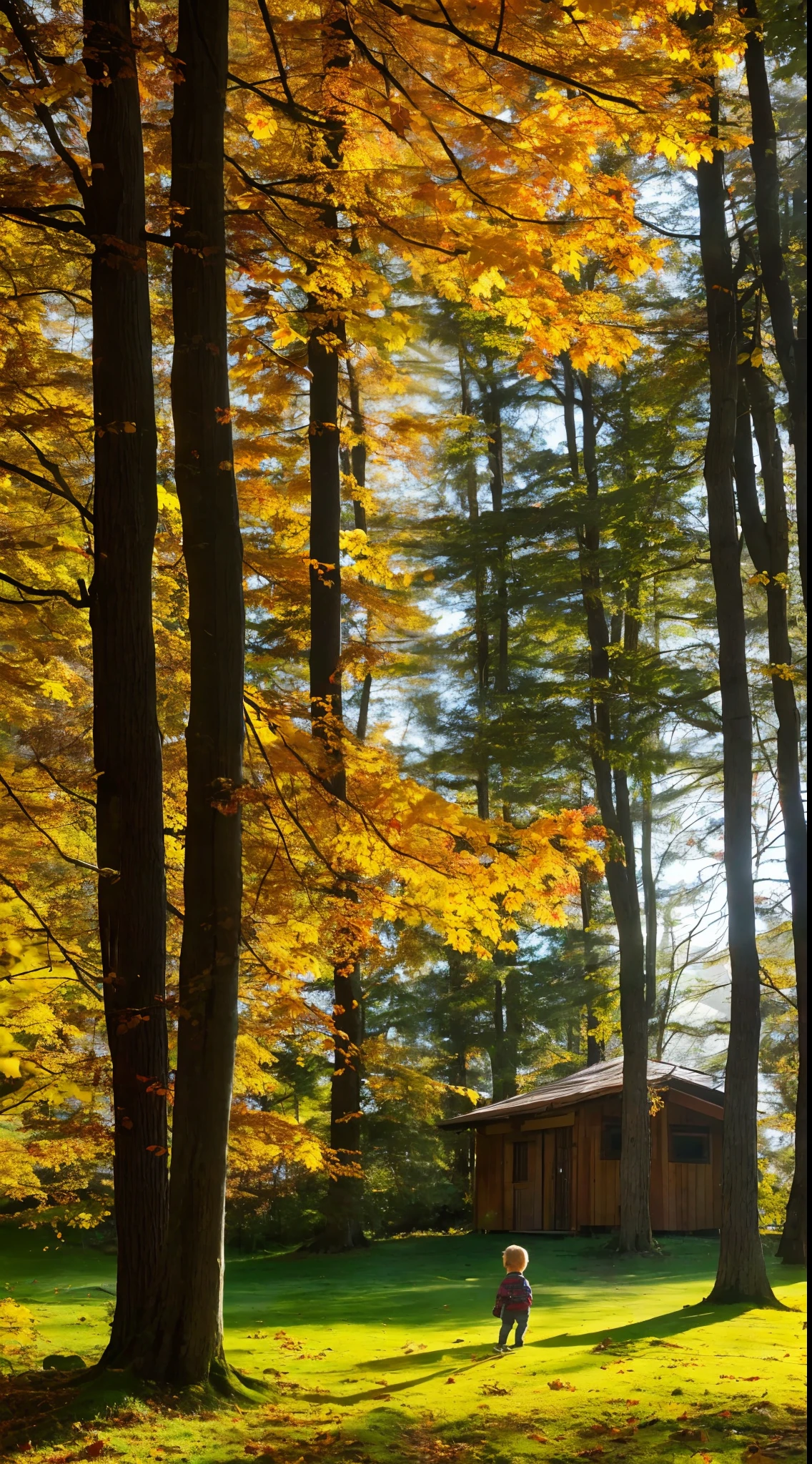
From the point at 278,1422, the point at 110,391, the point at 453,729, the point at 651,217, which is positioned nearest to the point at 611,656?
the point at 651,217

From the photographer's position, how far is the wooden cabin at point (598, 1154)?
69.5ft

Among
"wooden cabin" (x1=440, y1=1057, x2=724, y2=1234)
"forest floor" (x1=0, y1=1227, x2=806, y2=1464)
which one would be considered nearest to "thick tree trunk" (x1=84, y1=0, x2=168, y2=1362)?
"forest floor" (x1=0, y1=1227, x2=806, y2=1464)

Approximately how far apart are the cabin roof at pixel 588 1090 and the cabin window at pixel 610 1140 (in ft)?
2.82

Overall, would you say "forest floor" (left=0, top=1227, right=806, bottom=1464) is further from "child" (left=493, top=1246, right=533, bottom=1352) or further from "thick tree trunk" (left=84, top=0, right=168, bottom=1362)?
"thick tree trunk" (left=84, top=0, right=168, bottom=1362)

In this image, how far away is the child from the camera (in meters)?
8.74

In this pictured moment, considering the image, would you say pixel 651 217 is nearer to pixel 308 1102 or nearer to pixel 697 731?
pixel 697 731

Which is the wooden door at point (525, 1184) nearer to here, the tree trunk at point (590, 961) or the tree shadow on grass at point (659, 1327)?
the tree trunk at point (590, 961)

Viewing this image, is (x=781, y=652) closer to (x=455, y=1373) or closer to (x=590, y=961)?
(x=455, y=1373)

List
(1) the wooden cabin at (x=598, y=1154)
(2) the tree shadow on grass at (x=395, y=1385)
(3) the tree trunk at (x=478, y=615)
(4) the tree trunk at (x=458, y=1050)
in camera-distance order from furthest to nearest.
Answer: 1. (4) the tree trunk at (x=458, y=1050)
2. (1) the wooden cabin at (x=598, y=1154)
3. (3) the tree trunk at (x=478, y=615)
4. (2) the tree shadow on grass at (x=395, y=1385)

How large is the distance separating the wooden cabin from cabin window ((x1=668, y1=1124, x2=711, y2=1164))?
18 millimetres

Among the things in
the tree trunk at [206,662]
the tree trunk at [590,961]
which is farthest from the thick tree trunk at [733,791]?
the tree trunk at [590,961]

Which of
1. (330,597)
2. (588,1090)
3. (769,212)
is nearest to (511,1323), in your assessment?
(330,597)

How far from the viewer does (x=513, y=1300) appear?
8.80 meters

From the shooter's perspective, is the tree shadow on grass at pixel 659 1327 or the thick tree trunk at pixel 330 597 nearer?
the tree shadow on grass at pixel 659 1327
